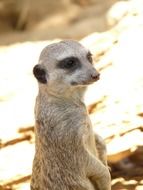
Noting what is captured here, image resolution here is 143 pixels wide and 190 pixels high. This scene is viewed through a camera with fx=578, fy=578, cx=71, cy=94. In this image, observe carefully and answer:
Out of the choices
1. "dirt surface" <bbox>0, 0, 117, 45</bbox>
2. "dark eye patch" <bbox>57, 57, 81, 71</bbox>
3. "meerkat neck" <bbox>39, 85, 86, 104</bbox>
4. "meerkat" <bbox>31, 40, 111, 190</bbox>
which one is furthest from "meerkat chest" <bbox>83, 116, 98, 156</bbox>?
"dirt surface" <bbox>0, 0, 117, 45</bbox>

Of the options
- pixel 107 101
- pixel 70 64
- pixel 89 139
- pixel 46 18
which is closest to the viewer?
pixel 70 64

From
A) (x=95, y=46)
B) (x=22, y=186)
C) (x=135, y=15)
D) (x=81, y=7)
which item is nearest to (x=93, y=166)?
(x=22, y=186)

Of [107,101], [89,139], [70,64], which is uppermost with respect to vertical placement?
[107,101]

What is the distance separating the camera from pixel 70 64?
299cm

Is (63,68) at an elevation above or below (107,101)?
below

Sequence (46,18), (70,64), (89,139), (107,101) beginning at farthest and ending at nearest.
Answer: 1. (46,18)
2. (107,101)
3. (89,139)
4. (70,64)

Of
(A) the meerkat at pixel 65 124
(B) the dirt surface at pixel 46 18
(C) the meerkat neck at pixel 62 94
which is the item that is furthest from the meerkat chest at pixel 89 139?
(B) the dirt surface at pixel 46 18

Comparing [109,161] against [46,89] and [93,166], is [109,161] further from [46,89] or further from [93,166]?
[46,89]

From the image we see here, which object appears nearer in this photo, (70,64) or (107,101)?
(70,64)

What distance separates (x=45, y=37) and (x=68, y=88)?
622 centimetres

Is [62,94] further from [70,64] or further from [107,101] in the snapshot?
[107,101]

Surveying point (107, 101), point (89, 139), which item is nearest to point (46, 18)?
point (107, 101)

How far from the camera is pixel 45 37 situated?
915cm

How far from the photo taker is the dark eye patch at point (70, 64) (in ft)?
9.79
